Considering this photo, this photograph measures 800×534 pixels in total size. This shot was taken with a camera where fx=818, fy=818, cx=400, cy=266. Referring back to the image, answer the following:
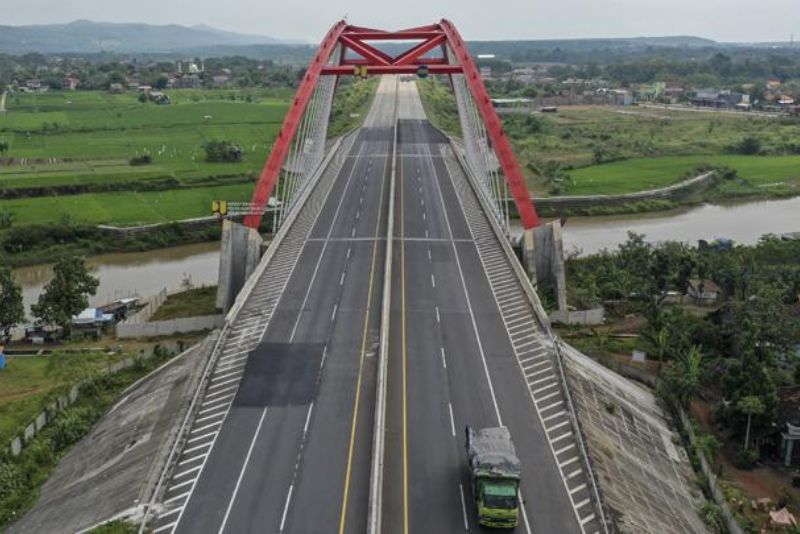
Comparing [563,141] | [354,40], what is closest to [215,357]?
[354,40]

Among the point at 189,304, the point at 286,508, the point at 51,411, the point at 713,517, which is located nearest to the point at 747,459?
the point at 713,517

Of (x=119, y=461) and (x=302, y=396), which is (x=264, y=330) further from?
(x=119, y=461)

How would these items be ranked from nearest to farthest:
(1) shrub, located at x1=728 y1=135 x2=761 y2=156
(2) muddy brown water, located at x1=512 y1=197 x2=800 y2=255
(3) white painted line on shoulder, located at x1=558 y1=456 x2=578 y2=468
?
(3) white painted line on shoulder, located at x1=558 y1=456 x2=578 y2=468 → (2) muddy brown water, located at x1=512 y1=197 x2=800 y2=255 → (1) shrub, located at x1=728 y1=135 x2=761 y2=156

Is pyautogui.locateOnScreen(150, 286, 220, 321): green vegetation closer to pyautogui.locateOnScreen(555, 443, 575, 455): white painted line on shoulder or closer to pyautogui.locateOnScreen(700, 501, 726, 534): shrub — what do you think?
pyautogui.locateOnScreen(555, 443, 575, 455): white painted line on shoulder

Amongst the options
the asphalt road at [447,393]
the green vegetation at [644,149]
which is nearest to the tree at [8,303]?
the asphalt road at [447,393]

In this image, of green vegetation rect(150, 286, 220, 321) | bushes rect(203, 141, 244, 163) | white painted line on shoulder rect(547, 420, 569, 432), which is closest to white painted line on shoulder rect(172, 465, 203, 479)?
white painted line on shoulder rect(547, 420, 569, 432)

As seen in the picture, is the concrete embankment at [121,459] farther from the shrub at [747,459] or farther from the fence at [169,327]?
the shrub at [747,459]
